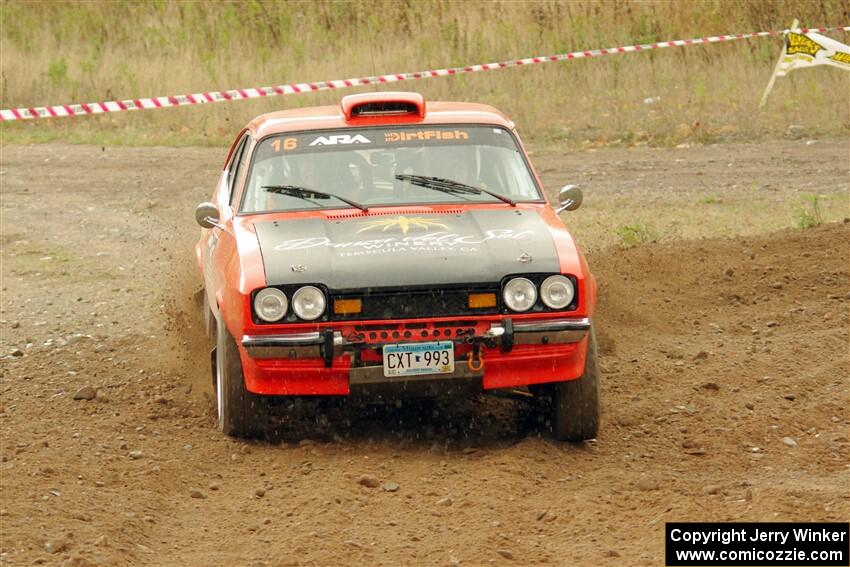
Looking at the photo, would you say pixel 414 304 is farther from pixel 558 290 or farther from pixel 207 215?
pixel 207 215

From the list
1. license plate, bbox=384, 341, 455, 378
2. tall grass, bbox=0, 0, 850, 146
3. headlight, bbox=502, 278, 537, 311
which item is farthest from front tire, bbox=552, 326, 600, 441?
tall grass, bbox=0, 0, 850, 146

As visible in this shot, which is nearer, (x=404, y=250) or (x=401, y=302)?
(x=401, y=302)

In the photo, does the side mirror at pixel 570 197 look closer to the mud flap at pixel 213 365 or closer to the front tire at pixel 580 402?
the front tire at pixel 580 402

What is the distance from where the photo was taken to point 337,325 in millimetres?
6676

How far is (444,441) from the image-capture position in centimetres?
727

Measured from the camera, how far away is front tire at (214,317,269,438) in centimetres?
698

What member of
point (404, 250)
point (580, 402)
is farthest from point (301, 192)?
point (580, 402)

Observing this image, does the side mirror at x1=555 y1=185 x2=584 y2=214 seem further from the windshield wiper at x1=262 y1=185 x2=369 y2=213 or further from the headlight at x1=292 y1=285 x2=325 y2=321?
the headlight at x1=292 y1=285 x2=325 y2=321

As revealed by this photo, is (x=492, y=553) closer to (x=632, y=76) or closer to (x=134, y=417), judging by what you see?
(x=134, y=417)

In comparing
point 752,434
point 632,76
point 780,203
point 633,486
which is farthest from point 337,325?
point 632,76

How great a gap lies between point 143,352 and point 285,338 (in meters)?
3.17

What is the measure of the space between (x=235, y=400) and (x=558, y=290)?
168 cm

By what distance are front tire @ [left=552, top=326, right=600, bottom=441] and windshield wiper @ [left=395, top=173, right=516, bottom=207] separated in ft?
3.91

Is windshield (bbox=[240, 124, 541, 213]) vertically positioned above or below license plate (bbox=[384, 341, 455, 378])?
above
